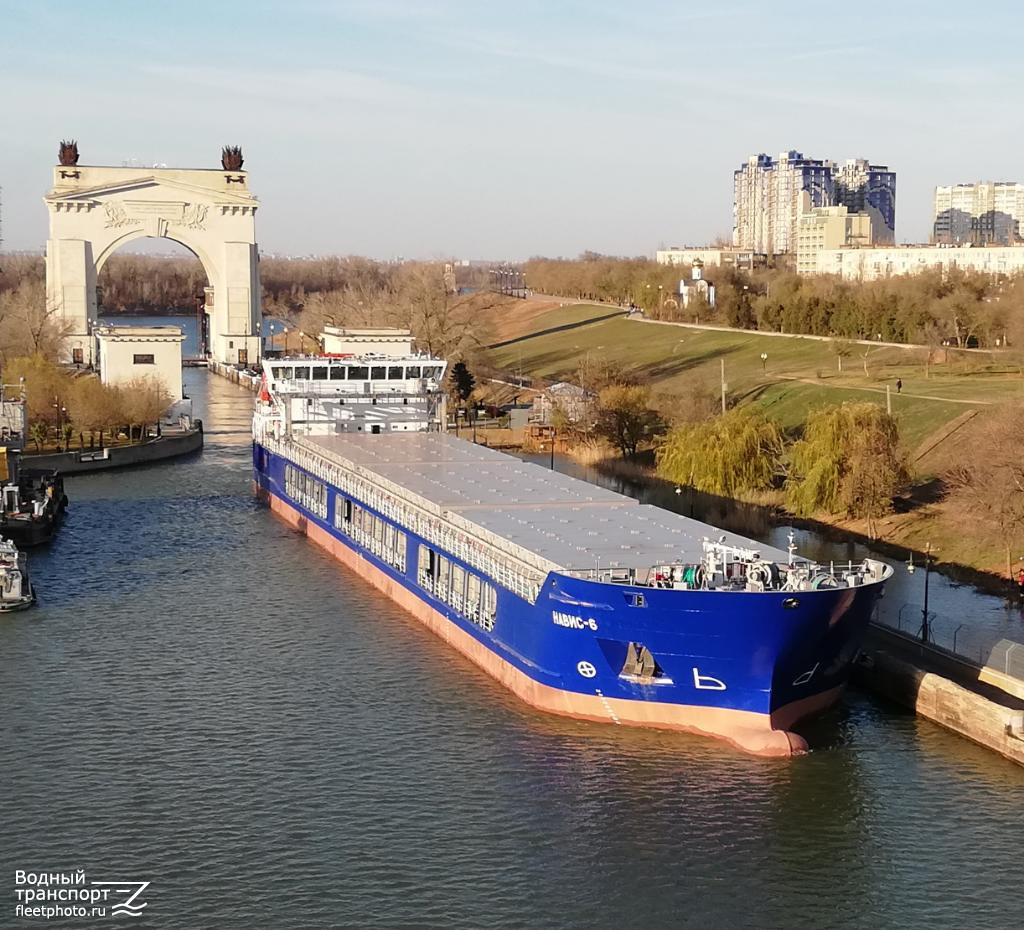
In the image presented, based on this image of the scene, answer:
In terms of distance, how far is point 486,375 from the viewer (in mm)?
59844

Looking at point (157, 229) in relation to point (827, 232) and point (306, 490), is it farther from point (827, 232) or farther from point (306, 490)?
point (827, 232)

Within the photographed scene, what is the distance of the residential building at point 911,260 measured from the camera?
3438 inches

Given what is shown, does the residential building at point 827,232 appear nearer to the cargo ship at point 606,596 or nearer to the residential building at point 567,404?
the residential building at point 567,404

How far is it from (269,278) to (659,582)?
136590 mm

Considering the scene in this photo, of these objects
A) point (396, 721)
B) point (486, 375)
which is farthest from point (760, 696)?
point (486, 375)

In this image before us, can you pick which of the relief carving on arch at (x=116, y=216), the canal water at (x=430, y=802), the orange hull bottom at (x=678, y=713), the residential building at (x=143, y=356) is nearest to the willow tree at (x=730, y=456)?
the canal water at (x=430, y=802)

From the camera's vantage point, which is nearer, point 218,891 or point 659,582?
point 218,891

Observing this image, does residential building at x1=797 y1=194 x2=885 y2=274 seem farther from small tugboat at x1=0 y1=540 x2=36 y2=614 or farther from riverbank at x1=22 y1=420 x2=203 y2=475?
small tugboat at x1=0 y1=540 x2=36 y2=614

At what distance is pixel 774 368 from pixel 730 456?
2164 cm

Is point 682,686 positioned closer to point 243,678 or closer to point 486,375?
point 243,678

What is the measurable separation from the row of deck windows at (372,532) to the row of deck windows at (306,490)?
44.6 inches

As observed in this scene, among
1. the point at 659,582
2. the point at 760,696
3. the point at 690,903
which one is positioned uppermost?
the point at 659,582

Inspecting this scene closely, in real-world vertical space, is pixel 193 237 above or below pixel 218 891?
above

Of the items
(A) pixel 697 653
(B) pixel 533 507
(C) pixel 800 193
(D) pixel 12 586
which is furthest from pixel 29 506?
(C) pixel 800 193
